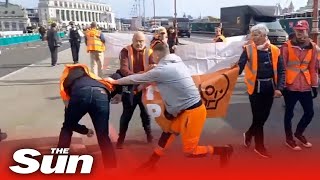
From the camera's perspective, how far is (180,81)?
402 centimetres

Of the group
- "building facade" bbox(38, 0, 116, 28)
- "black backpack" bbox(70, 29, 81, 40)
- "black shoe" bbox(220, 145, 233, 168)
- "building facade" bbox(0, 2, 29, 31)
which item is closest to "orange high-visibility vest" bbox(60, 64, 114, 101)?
"black shoe" bbox(220, 145, 233, 168)

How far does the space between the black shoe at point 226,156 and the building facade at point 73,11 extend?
12908cm

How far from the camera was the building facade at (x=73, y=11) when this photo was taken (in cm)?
14670

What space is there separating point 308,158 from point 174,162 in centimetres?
166

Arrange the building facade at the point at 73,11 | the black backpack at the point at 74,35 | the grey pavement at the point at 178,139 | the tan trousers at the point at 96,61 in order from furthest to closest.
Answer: the building facade at the point at 73,11 → the black backpack at the point at 74,35 → the tan trousers at the point at 96,61 → the grey pavement at the point at 178,139

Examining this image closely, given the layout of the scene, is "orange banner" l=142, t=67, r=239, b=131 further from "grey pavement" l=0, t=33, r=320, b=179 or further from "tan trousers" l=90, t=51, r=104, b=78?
"tan trousers" l=90, t=51, r=104, b=78

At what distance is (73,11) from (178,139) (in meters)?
174

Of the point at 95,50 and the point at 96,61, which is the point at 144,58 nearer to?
the point at 95,50

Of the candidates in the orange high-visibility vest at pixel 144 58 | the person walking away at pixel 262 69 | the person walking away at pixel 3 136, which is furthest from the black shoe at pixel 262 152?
the person walking away at pixel 3 136

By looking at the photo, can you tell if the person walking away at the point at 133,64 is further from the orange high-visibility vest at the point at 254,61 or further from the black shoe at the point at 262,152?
the black shoe at the point at 262,152

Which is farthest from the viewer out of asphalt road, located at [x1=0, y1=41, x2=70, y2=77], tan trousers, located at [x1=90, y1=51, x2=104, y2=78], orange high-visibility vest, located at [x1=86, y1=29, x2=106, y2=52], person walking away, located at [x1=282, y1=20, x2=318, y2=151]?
asphalt road, located at [x1=0, y1=41, x2=70, y2=77]

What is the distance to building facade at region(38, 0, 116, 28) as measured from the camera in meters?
147

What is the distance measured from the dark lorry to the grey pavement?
16026mm

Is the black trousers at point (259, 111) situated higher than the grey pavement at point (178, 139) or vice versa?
the black trousers at point (259, 111)
